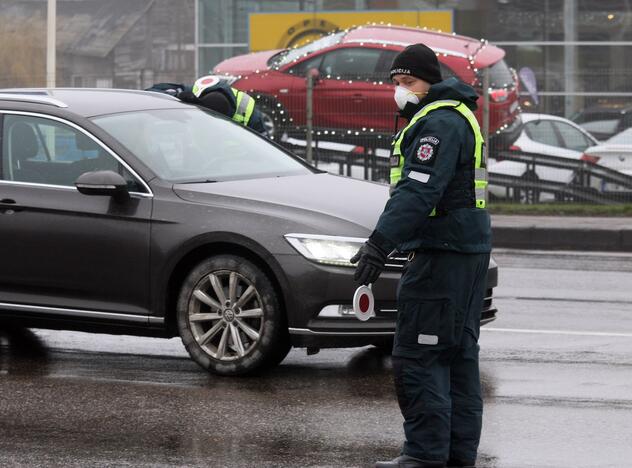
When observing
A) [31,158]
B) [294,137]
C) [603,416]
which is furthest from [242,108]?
[294,137]

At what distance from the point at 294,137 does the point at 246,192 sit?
1116 centimetres

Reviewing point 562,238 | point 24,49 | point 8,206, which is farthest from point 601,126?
point 24,49

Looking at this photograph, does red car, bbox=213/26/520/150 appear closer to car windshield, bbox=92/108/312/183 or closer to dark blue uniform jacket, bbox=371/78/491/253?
car windshield, bbox=92/108/312/183

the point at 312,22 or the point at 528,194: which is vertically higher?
the point at 312,22

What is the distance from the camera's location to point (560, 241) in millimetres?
16484

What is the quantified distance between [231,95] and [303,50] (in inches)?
400

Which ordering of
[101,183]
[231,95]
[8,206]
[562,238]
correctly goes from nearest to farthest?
[101,183] → [8,206] → [231,95] → [562,238]

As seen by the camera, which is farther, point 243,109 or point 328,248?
point 243,109

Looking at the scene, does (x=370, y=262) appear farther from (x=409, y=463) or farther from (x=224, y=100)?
(x=224, y=100)

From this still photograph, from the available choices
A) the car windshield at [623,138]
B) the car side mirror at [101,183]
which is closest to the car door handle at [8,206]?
the car side mirror at [101,183]

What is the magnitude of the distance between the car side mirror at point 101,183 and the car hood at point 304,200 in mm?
313

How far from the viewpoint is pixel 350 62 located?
2077 cm

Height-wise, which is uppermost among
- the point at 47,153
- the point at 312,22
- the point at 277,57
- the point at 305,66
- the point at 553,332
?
the point at 312,22

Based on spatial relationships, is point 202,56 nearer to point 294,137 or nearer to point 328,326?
point 294,137
